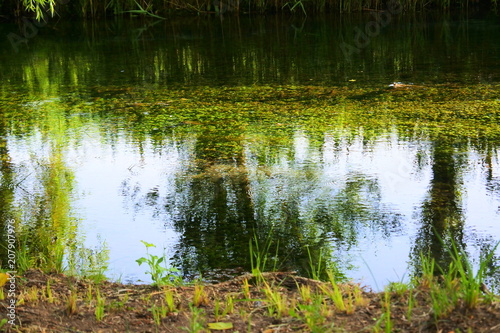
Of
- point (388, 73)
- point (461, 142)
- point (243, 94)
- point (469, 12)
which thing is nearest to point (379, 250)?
point (461, 142)

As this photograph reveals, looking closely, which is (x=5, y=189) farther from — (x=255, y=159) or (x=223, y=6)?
(x=223, y=6)

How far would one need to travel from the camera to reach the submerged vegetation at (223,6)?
946cm

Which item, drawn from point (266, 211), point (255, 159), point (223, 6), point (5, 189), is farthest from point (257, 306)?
point (223, 6)

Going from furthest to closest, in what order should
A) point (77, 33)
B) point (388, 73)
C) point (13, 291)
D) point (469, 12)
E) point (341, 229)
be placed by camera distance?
point (469, 12), point (77, 33), point (388, 73), point (341, 229), point (13, 291)

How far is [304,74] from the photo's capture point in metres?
5.09

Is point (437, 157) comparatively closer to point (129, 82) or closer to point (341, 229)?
point (341, 229)

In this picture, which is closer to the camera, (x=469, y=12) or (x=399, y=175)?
(x=399, y=175)

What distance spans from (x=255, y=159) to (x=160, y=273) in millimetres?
1244

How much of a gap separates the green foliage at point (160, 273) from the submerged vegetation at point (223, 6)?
768cm

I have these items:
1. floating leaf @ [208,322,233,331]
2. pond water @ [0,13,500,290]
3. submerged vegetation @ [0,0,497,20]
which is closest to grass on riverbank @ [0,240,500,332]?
floating leaf @ [208,322,233,331]

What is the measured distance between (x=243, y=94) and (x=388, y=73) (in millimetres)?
1221

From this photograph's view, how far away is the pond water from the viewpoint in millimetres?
2232

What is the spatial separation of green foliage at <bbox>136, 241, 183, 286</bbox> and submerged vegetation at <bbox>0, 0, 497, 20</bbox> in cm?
768

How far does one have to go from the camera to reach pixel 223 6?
983 cm
